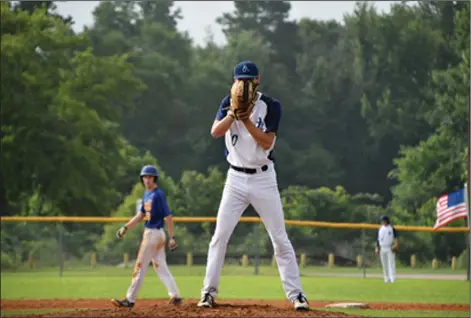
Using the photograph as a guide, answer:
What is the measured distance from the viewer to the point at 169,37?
50.1 meters

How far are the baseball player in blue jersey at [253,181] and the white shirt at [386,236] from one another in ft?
44.0

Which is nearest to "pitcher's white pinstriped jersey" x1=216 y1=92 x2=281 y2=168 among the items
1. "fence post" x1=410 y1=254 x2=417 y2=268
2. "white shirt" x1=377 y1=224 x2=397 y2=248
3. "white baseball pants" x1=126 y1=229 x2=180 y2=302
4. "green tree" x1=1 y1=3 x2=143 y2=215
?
"white baseball pants" x1=126 y1=229 x2=180 y2=302

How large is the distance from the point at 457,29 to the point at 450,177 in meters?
4.04

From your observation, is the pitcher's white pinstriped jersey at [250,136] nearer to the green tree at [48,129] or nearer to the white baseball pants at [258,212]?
the white baseball pants at [258,212]

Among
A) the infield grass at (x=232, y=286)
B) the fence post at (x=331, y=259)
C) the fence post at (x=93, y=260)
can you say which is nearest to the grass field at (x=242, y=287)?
the infield grass at (x=232, y=286)

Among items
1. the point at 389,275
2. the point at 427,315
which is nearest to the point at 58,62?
the point at 389,275

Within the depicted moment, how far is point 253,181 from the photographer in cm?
761

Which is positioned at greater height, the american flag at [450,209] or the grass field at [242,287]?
the american flag at [450,209]

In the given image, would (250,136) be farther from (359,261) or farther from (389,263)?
(359,261)

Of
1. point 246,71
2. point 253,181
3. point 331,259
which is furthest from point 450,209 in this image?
point 246,71

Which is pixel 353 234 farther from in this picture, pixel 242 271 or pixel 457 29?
pixel 457 29

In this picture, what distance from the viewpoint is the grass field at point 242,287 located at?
54.0 ft

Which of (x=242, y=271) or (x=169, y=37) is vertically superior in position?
(x=169, y=37)

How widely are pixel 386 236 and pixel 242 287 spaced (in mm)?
3604
